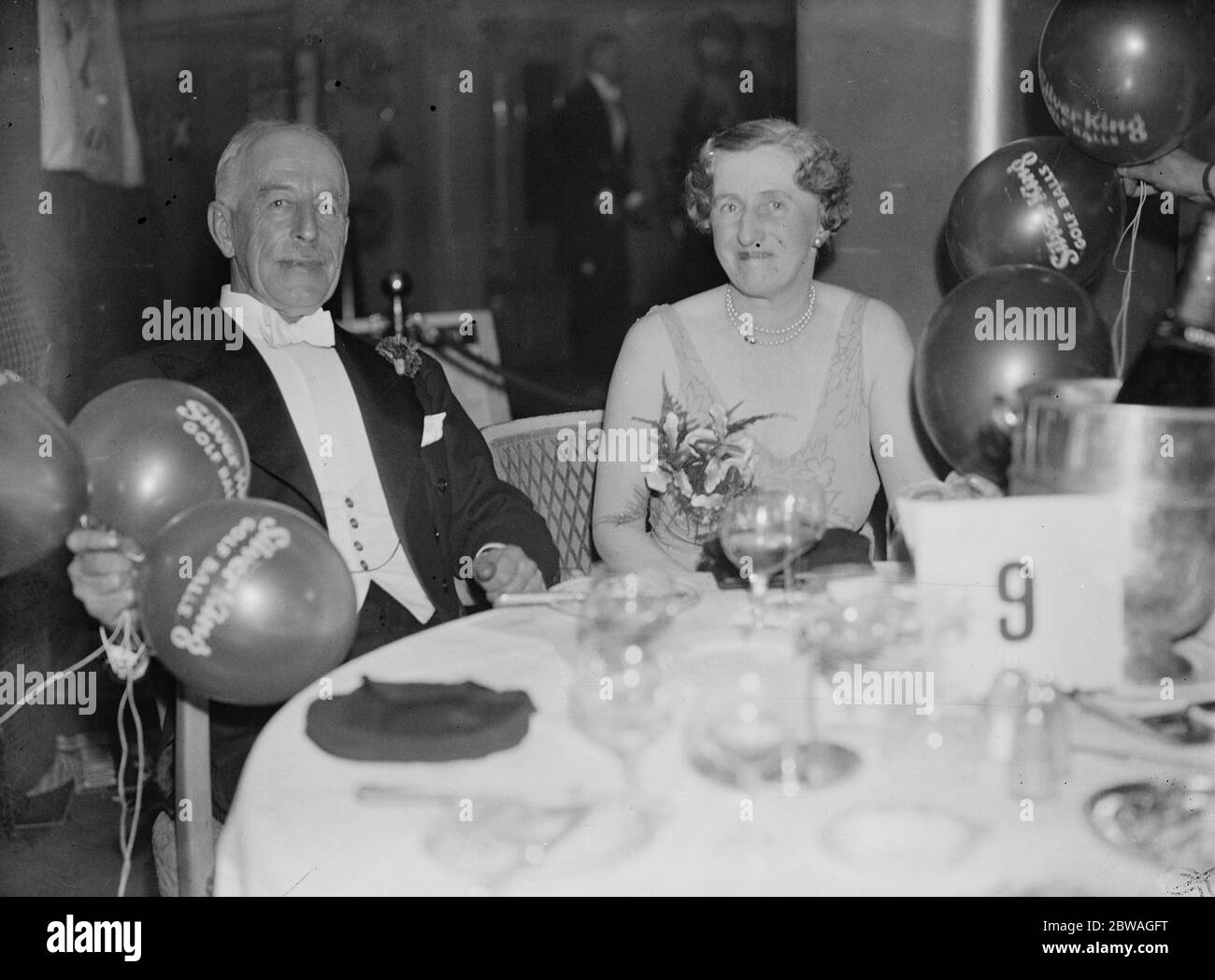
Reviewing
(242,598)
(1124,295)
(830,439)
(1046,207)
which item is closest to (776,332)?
(830,439)

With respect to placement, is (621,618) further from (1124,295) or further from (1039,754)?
(1124,295)

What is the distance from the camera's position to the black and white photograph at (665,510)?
40.8 inches

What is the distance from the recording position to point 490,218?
16.2 ft

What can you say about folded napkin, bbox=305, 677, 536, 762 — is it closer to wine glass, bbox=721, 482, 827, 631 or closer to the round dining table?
the round dining table

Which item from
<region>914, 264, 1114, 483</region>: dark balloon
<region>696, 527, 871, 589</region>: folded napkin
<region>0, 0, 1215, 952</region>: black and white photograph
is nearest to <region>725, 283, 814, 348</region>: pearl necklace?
<region>0, 0, 1215, 952</region>: black and white photograph

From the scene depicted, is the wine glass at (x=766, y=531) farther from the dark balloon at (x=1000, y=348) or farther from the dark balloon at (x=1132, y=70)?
the dark balloon at (x=1132, y=70)

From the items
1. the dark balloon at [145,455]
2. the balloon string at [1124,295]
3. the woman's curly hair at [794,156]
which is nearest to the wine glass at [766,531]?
the dark balloon at [145,455]

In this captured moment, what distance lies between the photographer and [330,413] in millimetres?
2215

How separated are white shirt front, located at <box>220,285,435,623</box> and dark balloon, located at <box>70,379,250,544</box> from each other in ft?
1.55

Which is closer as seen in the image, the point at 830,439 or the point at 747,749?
the point at 747,749

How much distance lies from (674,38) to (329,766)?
4.46 meters

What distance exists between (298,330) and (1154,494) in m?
1.64

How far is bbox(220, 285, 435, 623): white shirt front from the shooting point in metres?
2.15
